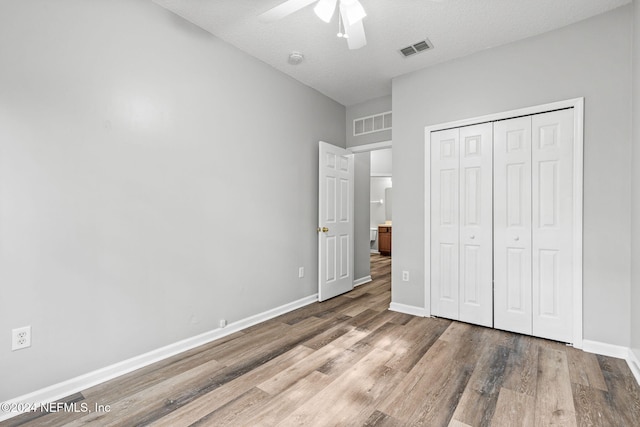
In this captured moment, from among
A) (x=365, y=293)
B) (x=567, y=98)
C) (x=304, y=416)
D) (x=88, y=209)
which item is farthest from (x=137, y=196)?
(x=567, y=98)

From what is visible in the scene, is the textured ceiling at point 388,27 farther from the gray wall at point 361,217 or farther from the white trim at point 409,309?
the white trim at point 409,309

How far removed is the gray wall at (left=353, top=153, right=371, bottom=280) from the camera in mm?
4793

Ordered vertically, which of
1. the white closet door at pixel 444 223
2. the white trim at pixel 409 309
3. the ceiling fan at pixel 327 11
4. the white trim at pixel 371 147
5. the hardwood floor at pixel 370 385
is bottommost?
the hardwood floor at pixel 370 385

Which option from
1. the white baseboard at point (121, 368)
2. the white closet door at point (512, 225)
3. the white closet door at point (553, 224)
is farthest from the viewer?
the white closet door at point (512, 225)

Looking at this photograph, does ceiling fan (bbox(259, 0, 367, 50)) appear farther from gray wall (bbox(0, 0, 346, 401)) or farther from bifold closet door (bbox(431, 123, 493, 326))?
bifold closet door (bbox(431, 123, 493, 326))

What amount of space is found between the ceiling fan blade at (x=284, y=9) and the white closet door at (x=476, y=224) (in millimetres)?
2101

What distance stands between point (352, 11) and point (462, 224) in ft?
7.48

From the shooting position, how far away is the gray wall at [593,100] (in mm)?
2385

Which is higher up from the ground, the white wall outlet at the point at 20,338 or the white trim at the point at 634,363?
the white wall outlet at the point at 20,338

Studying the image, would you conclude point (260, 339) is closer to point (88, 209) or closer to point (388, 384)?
point (388, 384)

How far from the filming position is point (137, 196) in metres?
2.27

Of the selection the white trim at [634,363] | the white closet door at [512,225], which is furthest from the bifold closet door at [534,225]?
the white trim at [634,363]

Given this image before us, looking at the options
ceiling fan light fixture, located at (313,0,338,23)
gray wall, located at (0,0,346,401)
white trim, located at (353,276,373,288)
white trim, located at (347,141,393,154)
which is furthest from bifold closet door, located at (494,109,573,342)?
gray wall, located at (0,0,346,401)

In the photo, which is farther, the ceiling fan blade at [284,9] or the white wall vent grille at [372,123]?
the white wall vent grille at [372,123]
